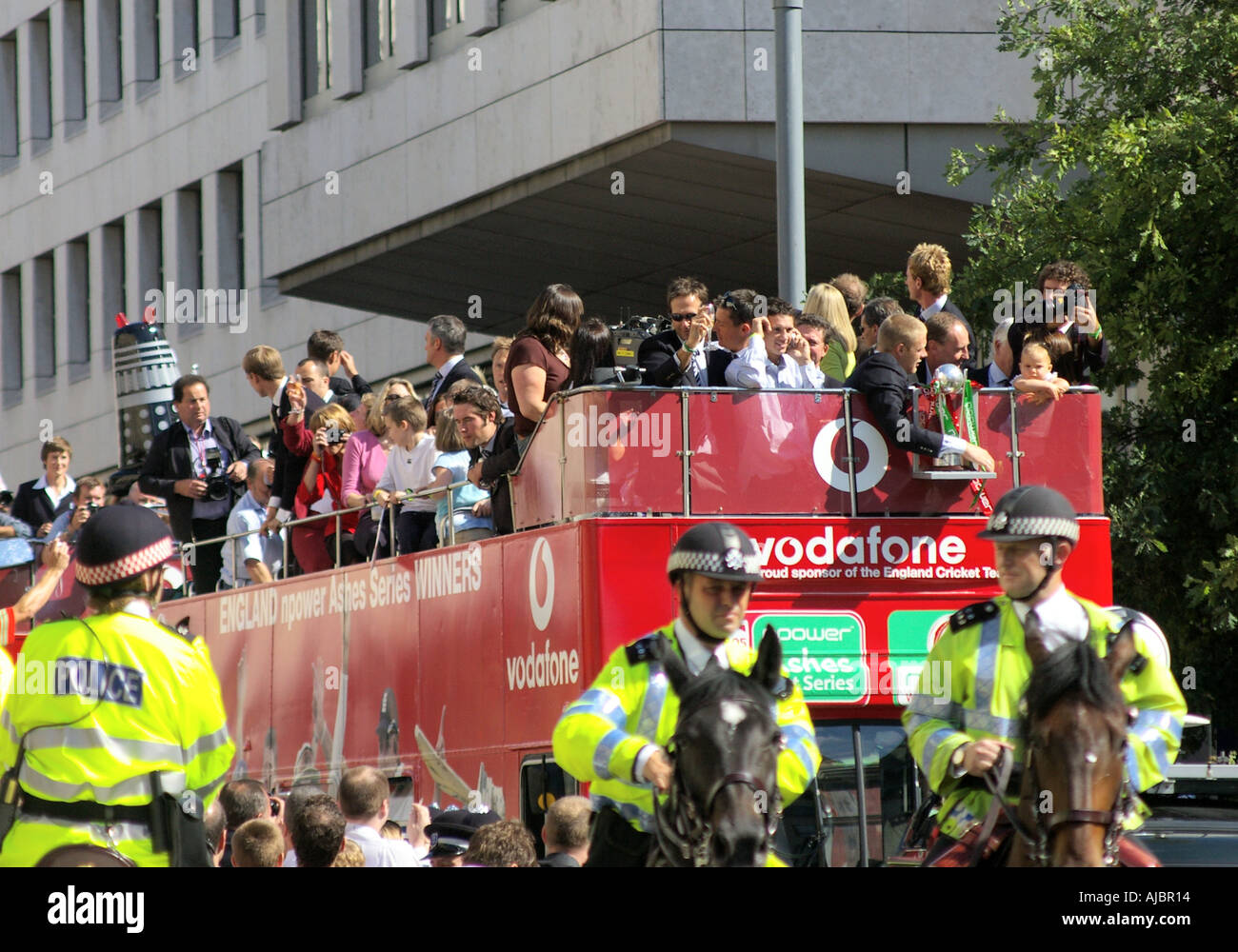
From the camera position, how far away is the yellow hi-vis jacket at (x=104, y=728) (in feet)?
20.1

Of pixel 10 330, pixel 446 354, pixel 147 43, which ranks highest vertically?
pixel 147 43

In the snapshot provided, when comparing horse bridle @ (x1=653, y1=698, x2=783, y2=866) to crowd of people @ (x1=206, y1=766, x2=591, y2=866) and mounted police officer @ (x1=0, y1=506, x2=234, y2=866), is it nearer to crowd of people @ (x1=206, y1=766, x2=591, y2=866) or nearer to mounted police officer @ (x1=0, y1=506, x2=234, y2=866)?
mounted police officer @ (x1=0, y1=506, x2=234, y2=866)

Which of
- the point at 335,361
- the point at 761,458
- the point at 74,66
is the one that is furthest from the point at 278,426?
the point at 74,66

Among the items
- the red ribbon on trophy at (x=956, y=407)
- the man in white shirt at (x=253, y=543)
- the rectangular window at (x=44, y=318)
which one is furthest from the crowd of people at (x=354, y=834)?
the rectangular window at (x=44, y=318)

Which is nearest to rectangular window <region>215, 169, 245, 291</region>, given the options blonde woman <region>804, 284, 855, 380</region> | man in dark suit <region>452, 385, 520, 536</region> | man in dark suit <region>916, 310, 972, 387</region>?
man in dark suit <region>452, 385, 520, 536</region>

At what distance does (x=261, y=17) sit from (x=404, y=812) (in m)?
26.9

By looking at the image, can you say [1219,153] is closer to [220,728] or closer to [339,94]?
[220,728]

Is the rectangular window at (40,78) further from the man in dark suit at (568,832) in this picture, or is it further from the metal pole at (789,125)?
the man in dark suit at (568,832)

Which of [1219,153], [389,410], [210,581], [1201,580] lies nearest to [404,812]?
[389,410]

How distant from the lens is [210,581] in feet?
52.4

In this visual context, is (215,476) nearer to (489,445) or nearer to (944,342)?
(489,445)

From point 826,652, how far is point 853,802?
729mm

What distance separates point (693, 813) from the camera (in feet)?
19.0

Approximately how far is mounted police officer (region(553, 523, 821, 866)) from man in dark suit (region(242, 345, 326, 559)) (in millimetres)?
8544
